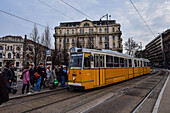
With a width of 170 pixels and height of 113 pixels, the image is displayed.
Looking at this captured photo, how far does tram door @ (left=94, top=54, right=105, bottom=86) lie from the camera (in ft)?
27.6

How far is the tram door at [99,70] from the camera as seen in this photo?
27.6ft

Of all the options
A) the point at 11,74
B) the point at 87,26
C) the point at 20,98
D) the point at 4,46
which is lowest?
the point at 20,98

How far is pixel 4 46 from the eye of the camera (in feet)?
162

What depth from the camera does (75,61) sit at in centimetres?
817

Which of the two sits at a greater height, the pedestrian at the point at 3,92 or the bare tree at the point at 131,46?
the bare tree at the point at 131,46

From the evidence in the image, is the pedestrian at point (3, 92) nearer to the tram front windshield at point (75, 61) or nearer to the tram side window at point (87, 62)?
the tram front windshield at point (75, 61)

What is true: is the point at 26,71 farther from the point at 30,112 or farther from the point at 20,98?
the point at 30,112

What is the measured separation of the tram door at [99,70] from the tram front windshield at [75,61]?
1.16 m

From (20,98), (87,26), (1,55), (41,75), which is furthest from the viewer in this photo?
(87,26)

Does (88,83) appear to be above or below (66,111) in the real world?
above

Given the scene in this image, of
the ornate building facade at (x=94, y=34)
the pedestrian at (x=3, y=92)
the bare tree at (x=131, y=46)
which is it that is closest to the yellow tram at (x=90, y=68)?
the pedestrian at (x=3, y=92)

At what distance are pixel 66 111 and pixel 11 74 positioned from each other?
429cm

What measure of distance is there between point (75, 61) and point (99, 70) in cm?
184

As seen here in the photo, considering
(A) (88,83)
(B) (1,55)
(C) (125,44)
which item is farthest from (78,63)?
(B) (1,55)
